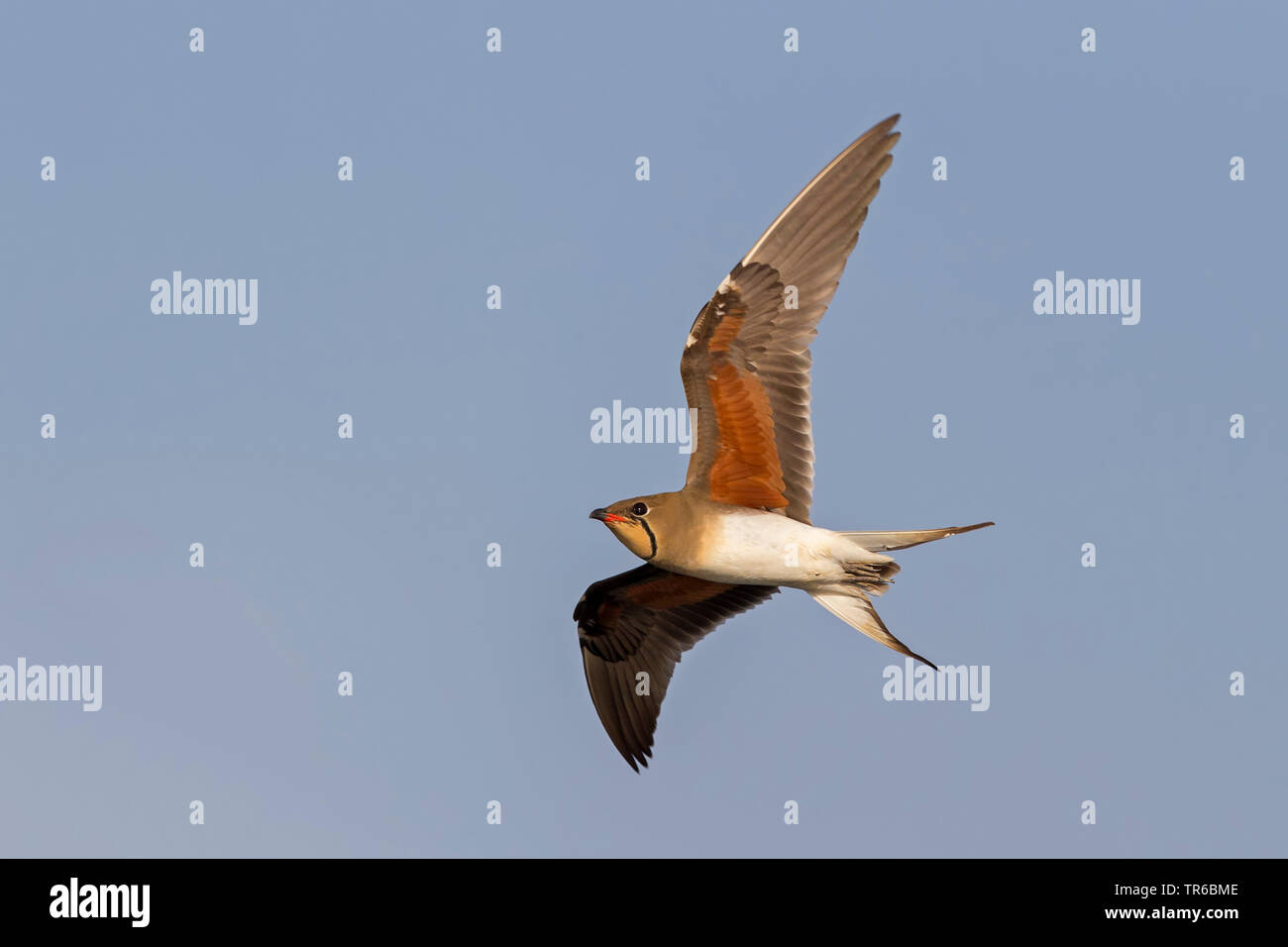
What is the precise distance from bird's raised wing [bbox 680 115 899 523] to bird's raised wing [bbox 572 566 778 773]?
2.53m

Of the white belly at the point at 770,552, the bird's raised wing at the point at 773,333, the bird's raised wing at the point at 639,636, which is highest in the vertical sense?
the bird's raised wing at the point at 773,333

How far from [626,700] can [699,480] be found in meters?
3.65

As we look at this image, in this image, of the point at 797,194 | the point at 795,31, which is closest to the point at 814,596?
the point at 797,194

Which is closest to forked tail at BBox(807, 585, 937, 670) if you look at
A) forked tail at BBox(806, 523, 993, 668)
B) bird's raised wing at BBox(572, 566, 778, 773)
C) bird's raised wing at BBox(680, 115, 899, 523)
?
forked tail at BBox(806, 523, 993, 668)

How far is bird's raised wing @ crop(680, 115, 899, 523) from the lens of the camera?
15461mm

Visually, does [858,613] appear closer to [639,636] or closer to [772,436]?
[772,436]

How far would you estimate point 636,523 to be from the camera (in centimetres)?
1562

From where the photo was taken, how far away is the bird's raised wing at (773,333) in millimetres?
15461

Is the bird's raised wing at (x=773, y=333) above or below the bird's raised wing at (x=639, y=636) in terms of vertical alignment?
above

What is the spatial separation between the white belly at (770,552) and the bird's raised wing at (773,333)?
44 centimetres

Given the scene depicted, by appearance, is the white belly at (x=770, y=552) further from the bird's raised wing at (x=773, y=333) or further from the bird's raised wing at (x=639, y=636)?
the bird's raised wing at (x=639, y=636)

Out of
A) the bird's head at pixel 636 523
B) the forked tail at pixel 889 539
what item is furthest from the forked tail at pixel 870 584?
the bird's head at pixel 636 523

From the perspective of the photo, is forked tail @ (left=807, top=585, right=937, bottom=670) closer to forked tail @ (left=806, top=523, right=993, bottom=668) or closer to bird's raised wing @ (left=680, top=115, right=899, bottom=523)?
forked tail @ (left=806, top=523, right=993, bottom=668)

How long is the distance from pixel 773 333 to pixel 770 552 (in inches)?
87.6
